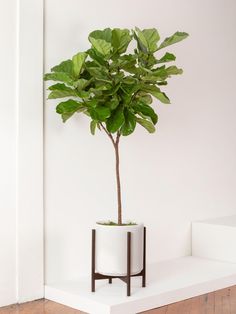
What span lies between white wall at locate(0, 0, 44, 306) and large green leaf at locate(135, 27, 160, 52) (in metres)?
0.62

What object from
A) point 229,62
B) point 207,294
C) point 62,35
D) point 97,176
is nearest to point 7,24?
point 62,35

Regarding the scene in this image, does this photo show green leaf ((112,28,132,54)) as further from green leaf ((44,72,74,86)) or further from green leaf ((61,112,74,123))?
green leaf ((61,112,74,123))

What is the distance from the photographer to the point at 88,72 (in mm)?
3016

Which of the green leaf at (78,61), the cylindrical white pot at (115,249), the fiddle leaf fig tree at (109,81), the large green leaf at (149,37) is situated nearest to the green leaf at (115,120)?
the fiddle leaf fig tree at (109,81)

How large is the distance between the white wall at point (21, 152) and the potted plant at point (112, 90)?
0.59 ft

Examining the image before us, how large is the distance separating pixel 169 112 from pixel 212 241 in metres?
1.06

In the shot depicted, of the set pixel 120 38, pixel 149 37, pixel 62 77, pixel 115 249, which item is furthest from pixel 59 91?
pixel 115 249

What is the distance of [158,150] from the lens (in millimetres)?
3938

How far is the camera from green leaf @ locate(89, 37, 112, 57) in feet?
9.34

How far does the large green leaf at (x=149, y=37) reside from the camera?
300cm

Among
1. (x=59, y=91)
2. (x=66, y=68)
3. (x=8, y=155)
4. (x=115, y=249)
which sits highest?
(x=66, y=68)

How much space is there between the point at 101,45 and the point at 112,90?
257mm

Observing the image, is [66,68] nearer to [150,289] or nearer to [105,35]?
[105,35]

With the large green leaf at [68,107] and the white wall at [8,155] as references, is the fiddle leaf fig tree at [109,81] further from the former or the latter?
the white wall at [8,155]
